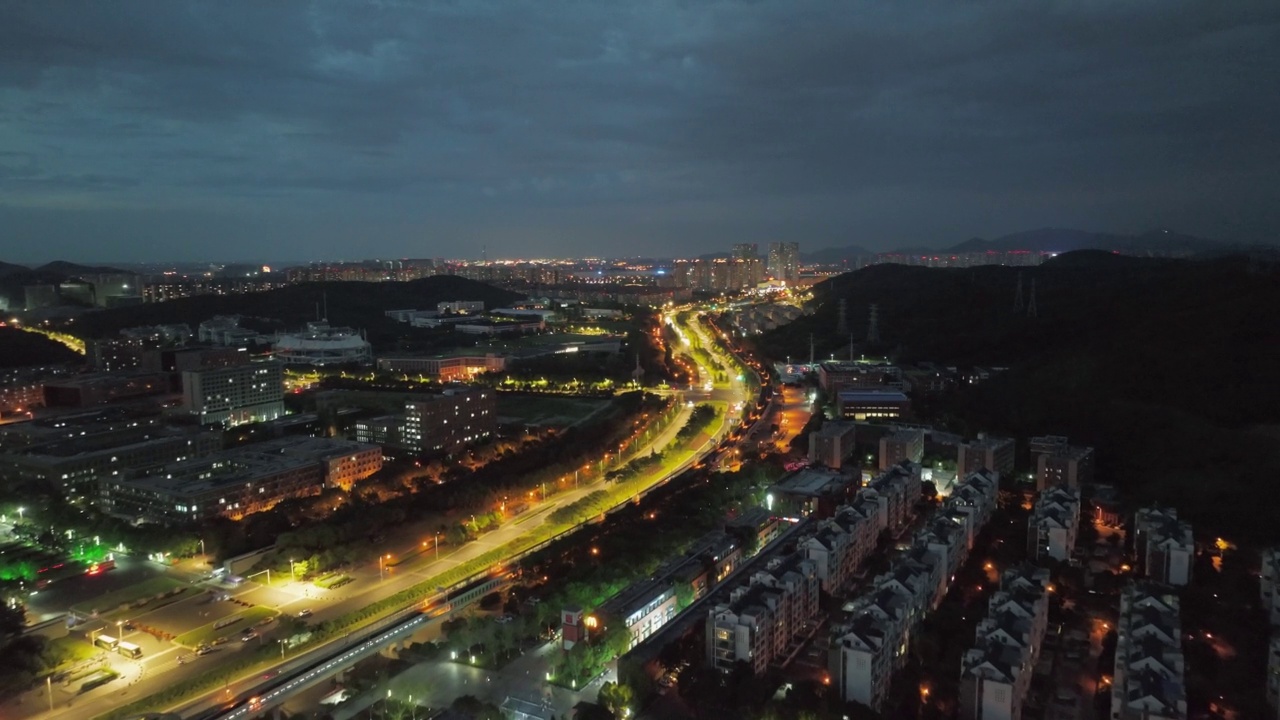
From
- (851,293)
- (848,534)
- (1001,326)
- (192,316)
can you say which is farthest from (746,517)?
(192,316)

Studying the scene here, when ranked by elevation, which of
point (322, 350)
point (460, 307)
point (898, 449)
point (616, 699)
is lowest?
point (616, 699)

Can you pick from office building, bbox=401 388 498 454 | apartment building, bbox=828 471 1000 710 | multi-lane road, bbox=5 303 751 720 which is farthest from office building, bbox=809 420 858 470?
office building, bbox=401 388 498 454

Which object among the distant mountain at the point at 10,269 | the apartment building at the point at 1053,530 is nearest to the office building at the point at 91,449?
the apartment building at the point at 1053,530

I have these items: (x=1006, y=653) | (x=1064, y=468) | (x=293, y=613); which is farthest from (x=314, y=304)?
(x=1006, y=653)

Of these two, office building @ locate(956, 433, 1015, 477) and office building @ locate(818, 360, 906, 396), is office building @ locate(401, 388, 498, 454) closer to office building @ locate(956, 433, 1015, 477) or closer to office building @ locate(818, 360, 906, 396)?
office building @ locate(818, 360, 906, 396)

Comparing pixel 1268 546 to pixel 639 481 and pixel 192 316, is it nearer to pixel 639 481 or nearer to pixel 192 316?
pixel 639 481

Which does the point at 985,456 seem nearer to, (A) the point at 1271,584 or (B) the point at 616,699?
(A) the point at 1271,584
